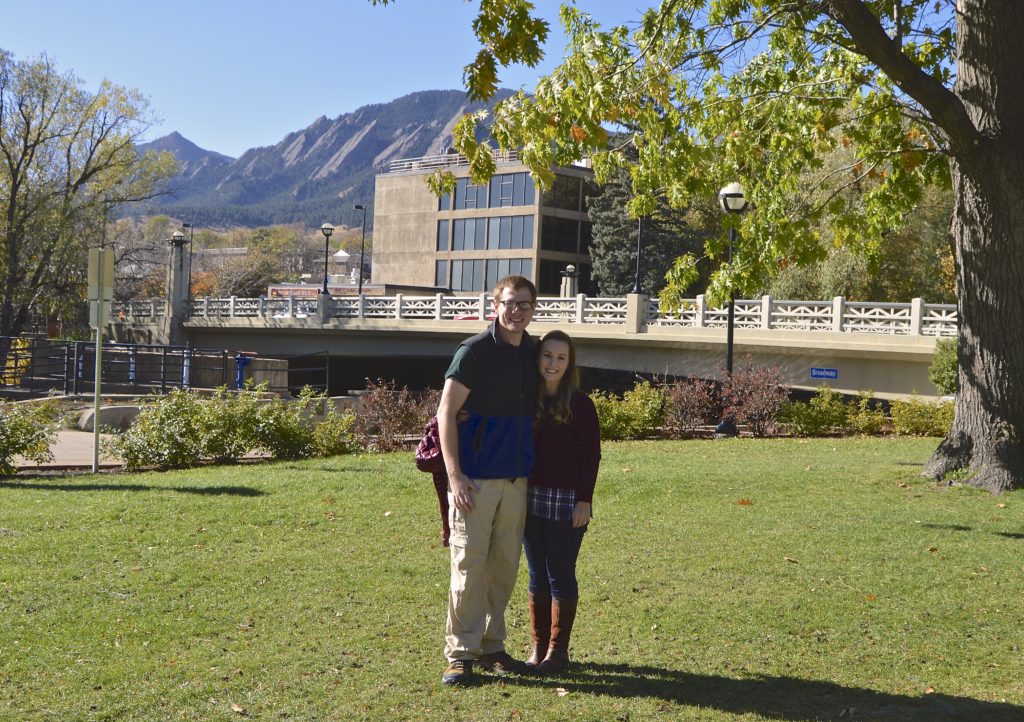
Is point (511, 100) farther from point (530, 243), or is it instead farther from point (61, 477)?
point (530, 243)

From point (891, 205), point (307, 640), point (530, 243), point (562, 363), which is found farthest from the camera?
point (530, 243)

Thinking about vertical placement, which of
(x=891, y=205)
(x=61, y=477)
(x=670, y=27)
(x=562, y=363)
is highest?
(x=670, y=27)

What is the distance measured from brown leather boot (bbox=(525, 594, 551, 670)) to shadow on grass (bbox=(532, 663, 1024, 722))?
15 cm

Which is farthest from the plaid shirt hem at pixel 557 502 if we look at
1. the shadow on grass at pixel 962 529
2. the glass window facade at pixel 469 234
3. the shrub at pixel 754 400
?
the glass window facade at pixel 469 234

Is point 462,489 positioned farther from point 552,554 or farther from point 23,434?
point 23,434

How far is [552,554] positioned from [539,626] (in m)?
0.41

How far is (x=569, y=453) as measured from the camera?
473 cm

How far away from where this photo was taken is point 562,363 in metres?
4.63

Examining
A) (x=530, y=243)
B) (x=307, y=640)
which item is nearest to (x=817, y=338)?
(x=307, y=640)

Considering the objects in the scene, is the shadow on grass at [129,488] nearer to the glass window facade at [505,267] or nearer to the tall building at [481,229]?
the tall building at [481,229]

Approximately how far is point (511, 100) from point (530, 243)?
54.2 m

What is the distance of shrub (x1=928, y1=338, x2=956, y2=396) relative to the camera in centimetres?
2066

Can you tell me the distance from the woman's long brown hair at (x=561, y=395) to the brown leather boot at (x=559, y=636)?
2.95 feet

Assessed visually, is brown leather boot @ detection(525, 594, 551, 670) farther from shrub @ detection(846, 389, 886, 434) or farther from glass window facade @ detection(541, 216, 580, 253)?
glass window facade @ detection(541, 216, 580, 253)
